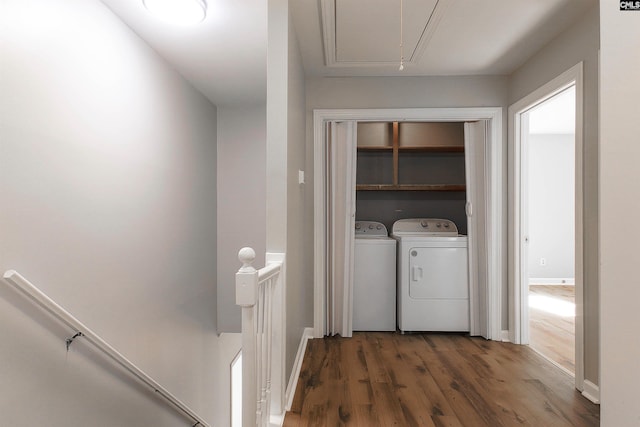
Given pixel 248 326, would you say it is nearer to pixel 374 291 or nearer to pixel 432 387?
pixel 432 387

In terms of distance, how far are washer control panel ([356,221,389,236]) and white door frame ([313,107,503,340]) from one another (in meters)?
0.83

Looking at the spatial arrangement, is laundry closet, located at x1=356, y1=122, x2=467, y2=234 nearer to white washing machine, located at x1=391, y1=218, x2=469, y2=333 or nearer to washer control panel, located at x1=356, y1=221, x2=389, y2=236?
washer control panel, located at x1=356, y1=221, x2=389, y2=236

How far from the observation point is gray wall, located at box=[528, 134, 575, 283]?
5.68m

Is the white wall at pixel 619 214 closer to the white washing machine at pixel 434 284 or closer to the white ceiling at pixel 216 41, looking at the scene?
the white ceiling at pixel 216 41

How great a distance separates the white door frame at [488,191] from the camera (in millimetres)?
3184

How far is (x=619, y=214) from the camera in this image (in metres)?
0.88

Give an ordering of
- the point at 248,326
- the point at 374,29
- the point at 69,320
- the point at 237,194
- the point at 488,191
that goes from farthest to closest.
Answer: the point at 237,194
the point at 488,191
the point at 374,29
the point at 69,320
the point at 248,326

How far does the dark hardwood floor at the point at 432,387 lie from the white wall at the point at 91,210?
51.7 inches

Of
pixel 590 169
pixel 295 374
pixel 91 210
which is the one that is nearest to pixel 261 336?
pixel 295 374

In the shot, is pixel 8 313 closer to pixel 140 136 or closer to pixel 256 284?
pixel 256 284

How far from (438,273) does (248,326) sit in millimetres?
2420

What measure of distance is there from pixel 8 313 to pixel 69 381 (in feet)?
1.96

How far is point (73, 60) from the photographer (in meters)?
2.09

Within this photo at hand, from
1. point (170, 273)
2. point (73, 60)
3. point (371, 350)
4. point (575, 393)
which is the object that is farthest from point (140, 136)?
point (575, 393)
